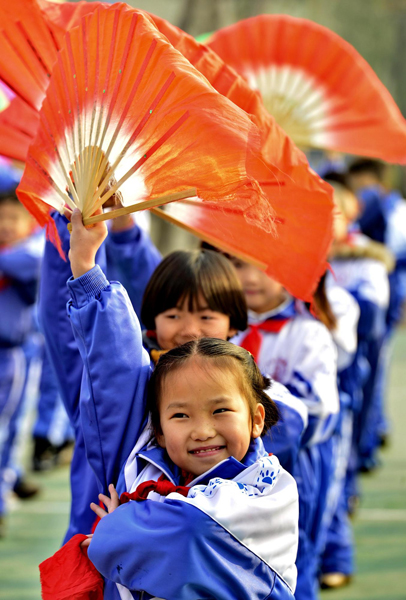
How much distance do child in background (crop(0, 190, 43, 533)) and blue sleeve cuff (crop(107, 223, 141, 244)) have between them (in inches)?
81.5

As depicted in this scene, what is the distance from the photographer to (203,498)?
160 cm

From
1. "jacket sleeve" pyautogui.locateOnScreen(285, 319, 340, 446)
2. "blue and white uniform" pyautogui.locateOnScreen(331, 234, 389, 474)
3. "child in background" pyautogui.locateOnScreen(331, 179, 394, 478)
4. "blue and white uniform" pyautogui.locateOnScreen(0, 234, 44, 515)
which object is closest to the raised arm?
"jacket sleeve" pyautogui.locateOnScreen(285, 319, 340, 446)

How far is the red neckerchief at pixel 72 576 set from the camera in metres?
1.73

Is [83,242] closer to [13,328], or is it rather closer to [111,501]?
[111,501]

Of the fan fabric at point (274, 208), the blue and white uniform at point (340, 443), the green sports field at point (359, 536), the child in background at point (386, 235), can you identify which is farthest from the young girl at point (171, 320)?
the child in background at point (386, 235)

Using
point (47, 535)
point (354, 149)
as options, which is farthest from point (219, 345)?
point (47, 535)

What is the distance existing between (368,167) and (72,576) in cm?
538

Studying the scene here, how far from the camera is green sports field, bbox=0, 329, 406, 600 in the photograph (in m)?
3.95

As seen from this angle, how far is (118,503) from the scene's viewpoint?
176 centimetres

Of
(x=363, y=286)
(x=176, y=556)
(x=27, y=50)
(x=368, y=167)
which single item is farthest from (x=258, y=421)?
(x=368, y=167)

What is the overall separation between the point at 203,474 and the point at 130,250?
1.08 metres

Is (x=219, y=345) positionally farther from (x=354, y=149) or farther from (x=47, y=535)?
(x=47, y=535)

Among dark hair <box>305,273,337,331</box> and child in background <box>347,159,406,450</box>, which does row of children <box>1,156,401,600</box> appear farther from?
child in background <box>347,159,406,450</box>

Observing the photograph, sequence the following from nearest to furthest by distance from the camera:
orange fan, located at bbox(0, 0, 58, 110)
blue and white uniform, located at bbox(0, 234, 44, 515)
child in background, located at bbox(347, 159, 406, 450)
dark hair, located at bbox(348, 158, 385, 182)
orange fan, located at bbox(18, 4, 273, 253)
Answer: orange fan, located at bbox(18, 4, 273, 253)
orange fan, located at bbox(0, 0, 58, 110)
blue and white uniform, located at bbox(0, 234, 44, 515)
child in background, located at bbox(347, 159, 406, 450)
dark hair, located at bbox(348, 158, 385, 182)
